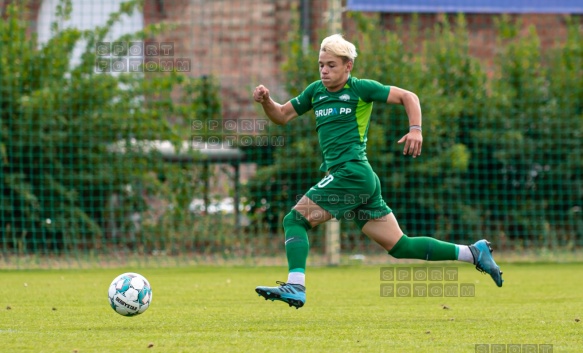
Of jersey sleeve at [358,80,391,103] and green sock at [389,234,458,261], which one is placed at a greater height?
jersey sleeve at [358,80,391,103]

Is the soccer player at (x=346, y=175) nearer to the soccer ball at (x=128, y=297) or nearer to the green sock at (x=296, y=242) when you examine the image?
the green sock at (x=296, y=242)

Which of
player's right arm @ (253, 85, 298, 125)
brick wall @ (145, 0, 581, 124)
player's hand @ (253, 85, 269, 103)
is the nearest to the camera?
player's hand @ (253, 85, 269, 103)

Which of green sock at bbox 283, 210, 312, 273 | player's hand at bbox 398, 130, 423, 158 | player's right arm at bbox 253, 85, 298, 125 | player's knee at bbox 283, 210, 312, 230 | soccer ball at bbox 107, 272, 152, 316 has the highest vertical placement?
player's right arm at bbox 253, 85, 298, 125

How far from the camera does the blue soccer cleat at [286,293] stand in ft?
18.1

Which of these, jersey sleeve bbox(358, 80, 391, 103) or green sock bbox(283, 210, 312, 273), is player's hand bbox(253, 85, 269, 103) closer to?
jersey sleeve bbox(358, 80, 391, 103)

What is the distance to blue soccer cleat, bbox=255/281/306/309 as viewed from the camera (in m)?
5.53

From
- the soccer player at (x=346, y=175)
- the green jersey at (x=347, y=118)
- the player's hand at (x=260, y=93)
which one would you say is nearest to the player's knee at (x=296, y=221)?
the soccer player at (x=346, y=175)

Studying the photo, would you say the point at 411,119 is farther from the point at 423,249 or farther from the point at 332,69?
the point at 423,249

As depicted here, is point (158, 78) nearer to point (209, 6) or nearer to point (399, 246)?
point (209, 6)

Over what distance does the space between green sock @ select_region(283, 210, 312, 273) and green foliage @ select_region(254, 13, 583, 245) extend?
6.35m

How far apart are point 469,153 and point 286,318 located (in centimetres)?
712

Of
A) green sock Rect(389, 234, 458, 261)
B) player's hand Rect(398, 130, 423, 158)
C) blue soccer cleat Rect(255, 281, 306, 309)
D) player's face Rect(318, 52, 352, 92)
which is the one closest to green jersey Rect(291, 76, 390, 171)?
player's face Rect(318, 52, 352, 92)

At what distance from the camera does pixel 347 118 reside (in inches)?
239

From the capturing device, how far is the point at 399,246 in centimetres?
625
